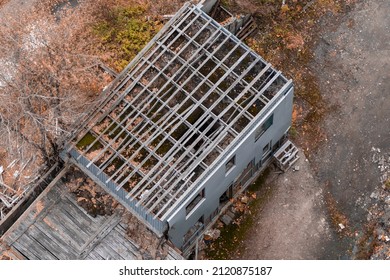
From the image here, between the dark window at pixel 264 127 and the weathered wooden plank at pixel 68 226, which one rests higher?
the dark window at pixel 264 127

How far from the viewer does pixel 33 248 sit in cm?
3170

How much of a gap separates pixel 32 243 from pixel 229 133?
12.0 m

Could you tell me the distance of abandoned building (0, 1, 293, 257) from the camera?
99.9ft

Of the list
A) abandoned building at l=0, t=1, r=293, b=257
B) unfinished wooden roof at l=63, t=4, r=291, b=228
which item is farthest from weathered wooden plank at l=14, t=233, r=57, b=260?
unfinished wooden roof at l=63, t=4, r=291, b=228

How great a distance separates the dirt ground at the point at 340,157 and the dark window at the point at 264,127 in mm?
5259

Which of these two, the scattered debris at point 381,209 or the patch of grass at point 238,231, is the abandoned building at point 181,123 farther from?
the scattered debris at point 381,209

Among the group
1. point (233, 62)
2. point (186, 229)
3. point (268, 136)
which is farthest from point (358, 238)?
point (233, 62)

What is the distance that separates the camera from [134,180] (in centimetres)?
3083

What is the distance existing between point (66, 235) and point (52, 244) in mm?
862

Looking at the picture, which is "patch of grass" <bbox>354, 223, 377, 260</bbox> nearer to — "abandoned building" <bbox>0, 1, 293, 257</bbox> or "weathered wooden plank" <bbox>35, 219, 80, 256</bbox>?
"abandoned building" <bbox>0, 1, 293, 257</bbox>

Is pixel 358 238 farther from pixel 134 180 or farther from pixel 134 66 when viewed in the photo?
pixel 134 66

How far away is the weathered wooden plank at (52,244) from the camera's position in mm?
31500

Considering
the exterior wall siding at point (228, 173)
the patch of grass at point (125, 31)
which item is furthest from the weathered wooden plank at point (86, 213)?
the patch of grass at point (125, 31)

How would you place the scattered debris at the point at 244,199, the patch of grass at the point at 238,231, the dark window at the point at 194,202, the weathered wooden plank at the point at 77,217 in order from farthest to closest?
the scattered debris at the point at 244,199, the patch of grass at the point at 238,231, the weathered wooden plank at the point at 77,217, the dark window at the point at 194,202
